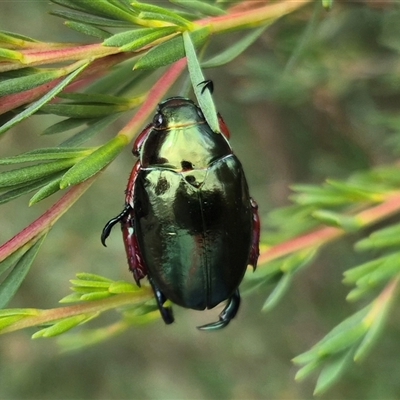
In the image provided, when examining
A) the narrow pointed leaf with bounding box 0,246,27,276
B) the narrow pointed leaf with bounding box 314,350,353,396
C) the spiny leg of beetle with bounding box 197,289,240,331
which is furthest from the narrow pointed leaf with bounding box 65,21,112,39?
the narrow pointed leaf with bounding box 314,350,353,396

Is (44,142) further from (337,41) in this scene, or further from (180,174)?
(180,174)

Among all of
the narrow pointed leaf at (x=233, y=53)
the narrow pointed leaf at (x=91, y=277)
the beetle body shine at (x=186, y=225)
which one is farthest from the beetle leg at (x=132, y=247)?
the narrow pointed leaf at (x=233, y=53)

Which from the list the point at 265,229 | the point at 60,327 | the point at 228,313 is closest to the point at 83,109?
the point at 60,327

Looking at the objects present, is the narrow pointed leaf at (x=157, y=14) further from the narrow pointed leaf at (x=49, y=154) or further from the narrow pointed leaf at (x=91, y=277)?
the narrow pointed leaf at (x=91, y=277)

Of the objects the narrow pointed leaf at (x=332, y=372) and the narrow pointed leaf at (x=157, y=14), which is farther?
the narrow pointed leaf at (x=332, y=372)

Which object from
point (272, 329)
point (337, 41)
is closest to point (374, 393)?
point (272, 329)
